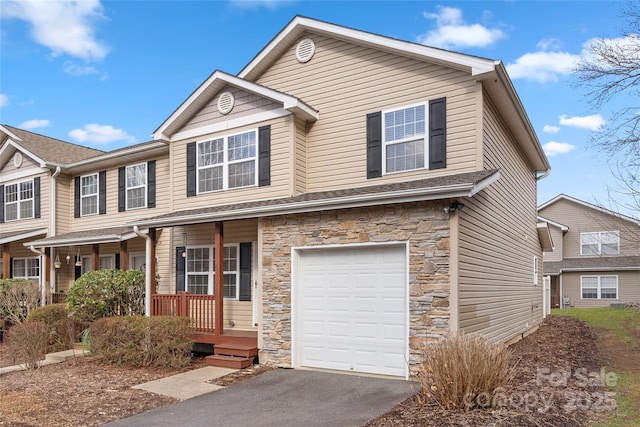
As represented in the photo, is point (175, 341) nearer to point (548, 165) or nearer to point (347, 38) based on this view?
point (347, 38)

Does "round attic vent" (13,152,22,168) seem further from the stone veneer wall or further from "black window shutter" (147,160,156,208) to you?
the stone veneer wall

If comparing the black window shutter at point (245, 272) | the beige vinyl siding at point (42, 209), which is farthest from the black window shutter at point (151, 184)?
the beige vinyl siding at point (42, 209)

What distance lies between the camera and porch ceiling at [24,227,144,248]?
13.3 metres

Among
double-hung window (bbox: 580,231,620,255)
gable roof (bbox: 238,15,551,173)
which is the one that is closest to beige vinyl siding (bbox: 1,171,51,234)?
gable roof (bbox: 238,15,551,173)

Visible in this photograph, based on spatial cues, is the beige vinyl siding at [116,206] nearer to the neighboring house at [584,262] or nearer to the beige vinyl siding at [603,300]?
the neighboring house at [584,262]

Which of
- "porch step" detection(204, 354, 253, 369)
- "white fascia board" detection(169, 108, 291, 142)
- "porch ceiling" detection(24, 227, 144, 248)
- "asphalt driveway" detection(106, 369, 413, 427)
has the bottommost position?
"porch step" detection(204, 354, 253, 369)

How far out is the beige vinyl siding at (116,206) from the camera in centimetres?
1396

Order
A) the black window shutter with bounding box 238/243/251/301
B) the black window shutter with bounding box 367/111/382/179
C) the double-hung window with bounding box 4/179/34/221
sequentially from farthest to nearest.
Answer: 1. the double-hung window with bounding box 4/179/34/221
2. the black window shutter with bounding box 238/243/251/301
3. the black window shutter with bounding box 367/111/382/179

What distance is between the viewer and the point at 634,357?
1062 centimetres

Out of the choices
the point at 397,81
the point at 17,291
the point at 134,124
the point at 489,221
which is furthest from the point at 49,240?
the point at 489,221

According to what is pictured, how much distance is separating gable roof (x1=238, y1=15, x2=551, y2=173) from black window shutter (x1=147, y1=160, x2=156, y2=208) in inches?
165

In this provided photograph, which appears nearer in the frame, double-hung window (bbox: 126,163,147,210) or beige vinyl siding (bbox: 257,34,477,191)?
beige vinyl siding (bbox: 257,34,477,191)

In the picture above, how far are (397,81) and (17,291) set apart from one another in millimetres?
12442

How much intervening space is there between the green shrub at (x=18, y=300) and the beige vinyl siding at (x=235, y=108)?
7.02 m
